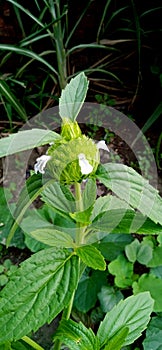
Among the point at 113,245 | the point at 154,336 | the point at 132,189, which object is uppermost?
the point at 132,189

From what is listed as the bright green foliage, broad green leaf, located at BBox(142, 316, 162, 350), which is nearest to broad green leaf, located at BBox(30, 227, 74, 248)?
the bright green foliage

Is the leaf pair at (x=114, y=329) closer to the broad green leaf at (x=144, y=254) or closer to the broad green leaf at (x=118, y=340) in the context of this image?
the broad green leaf at (x=118, y=340)

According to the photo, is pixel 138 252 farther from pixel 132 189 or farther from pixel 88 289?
pixel 132 189

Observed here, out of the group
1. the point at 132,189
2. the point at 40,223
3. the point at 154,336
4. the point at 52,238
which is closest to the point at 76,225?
the point at 52,238

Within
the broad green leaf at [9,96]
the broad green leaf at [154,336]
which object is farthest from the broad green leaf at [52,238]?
the broad green leaf at [9,96]

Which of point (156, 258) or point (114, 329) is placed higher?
point (114, 329)

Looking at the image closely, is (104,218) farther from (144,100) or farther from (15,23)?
(15,23)

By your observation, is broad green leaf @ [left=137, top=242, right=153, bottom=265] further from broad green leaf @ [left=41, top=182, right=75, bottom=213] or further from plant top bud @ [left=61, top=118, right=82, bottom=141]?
plant top bud @ [left=61, top=118, right=82, bottom=141]

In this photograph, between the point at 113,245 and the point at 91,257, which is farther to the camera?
the point at 113,245
